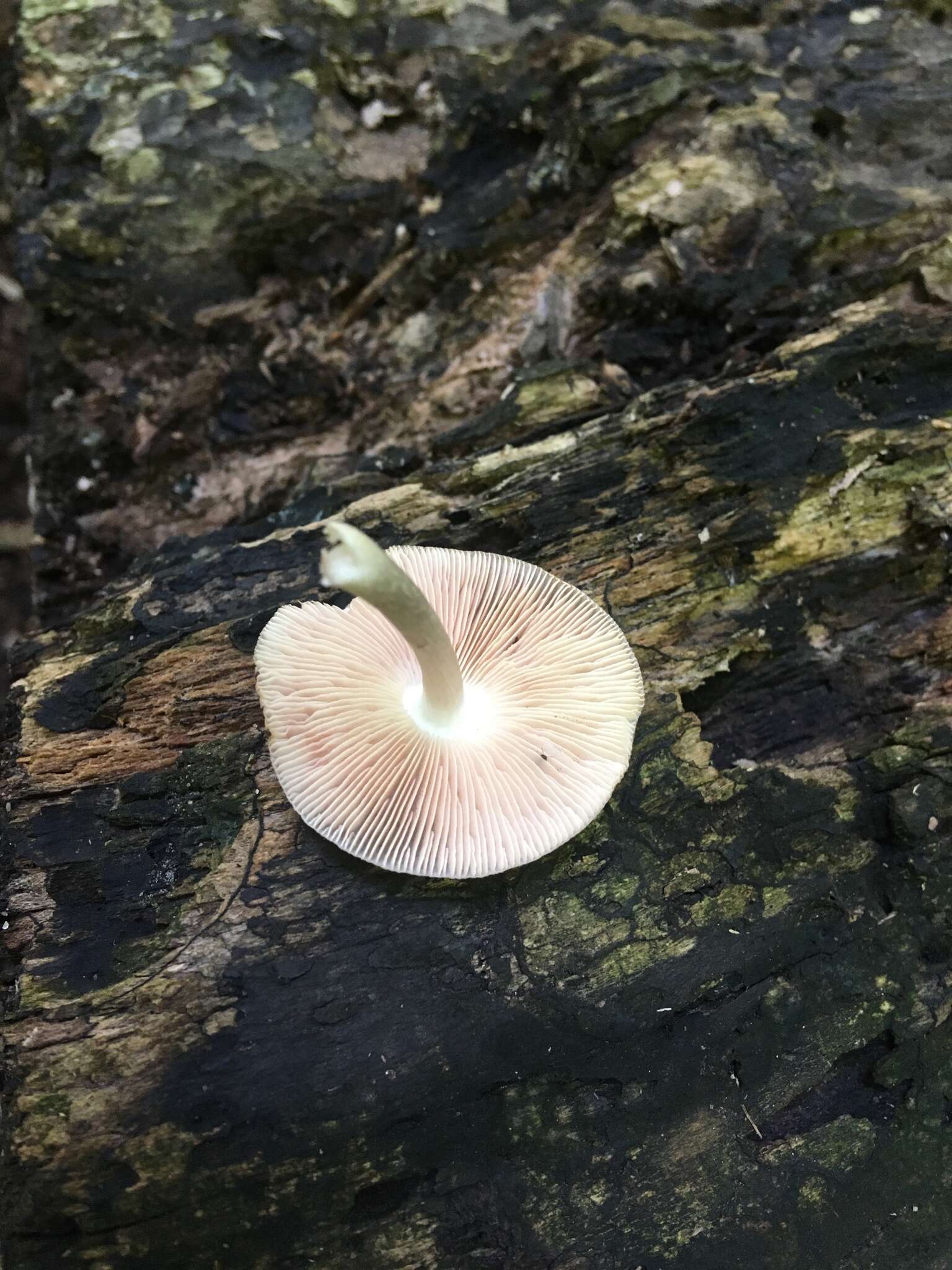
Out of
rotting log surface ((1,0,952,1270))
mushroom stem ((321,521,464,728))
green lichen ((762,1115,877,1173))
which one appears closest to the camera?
mushroom stem ((321,521,464,728))

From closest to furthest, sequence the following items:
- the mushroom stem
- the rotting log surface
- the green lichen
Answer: the mushroom stem → the rotting log surface → the green lichen

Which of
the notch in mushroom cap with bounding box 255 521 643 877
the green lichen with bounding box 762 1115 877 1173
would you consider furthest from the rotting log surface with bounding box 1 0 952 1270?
the notch in mushroom cap with bounding box 255 521 643 877

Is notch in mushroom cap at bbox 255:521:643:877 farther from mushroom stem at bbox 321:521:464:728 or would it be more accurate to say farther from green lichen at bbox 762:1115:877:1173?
green lichen at bbox 762:1115:877:1173

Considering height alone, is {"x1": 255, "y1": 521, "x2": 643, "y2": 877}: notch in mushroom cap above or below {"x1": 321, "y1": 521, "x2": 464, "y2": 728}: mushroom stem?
below

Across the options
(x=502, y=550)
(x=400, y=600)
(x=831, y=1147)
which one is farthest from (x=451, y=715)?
(x=831, y=1147)

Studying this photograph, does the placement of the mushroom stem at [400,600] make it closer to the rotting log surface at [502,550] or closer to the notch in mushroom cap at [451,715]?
the notch in mushroom cap at [451,715]

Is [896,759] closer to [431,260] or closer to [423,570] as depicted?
[423,570]

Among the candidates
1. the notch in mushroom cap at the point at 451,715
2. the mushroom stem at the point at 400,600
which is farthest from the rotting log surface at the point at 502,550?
the mushroom stem at the point at 400,600

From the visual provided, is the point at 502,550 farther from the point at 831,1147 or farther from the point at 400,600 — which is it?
the point at 831,1147

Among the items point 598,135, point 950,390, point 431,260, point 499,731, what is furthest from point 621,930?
point 598,135
